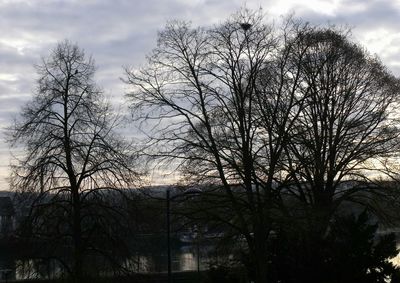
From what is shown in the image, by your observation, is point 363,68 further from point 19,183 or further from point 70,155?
point 19,183

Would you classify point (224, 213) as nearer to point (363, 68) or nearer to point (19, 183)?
point (19, 183)

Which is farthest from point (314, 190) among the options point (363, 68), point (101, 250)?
point (101, 250)

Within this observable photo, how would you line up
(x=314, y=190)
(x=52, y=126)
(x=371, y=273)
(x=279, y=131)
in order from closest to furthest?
(x=371, y=273) < (x=279, y=131) < (x=52, y=126) < (x=314, y=190)

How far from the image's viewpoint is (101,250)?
26.9m

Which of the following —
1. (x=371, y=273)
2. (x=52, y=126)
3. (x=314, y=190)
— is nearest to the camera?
(x=371, y=273)

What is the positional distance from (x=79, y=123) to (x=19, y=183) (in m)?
3.78

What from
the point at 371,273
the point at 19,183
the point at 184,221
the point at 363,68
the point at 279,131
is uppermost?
the point at 363,68

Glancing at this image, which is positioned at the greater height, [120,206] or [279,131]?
[279,131]

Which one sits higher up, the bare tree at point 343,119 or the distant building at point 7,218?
the bare tree at point 343,119

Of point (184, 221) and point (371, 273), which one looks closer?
point (371, 273)

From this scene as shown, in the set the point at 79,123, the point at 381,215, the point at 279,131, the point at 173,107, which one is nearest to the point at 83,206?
the point at 79,123

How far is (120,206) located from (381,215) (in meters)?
14.5

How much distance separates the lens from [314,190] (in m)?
32.3

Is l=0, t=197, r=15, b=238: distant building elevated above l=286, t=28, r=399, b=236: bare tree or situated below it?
below
